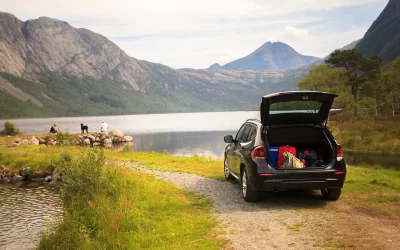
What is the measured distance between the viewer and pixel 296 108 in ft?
35.7

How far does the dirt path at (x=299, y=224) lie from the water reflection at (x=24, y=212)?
20.3 ft

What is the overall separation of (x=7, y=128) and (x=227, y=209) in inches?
2069

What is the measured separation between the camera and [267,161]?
10266 millimetres

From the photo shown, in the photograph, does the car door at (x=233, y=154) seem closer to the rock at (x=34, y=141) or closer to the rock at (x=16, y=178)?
the rock at (x=16, y=178)

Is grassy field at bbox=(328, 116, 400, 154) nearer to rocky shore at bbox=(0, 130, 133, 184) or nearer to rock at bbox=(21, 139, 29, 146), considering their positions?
rocky shore at bbox=(0, 130, 133, 184)

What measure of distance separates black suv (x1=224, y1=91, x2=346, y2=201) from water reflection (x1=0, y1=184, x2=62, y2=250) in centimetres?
687

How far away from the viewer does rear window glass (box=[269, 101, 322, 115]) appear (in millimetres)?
10594

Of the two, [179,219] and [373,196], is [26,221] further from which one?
[373,196]

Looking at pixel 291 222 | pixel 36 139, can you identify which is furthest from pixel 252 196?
pixel 36 139

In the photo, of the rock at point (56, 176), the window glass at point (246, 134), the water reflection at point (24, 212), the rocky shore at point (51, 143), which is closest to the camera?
the water reflection at point (24, 212)

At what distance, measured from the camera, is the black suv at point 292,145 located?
33.1 feet

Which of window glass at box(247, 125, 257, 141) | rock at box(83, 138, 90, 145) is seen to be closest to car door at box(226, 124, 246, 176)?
window glass at box(247, 125, 257, 141)

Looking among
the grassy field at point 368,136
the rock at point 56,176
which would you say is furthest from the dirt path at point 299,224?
the grassy field at point 368,136

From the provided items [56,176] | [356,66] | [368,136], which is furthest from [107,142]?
[356,66]
